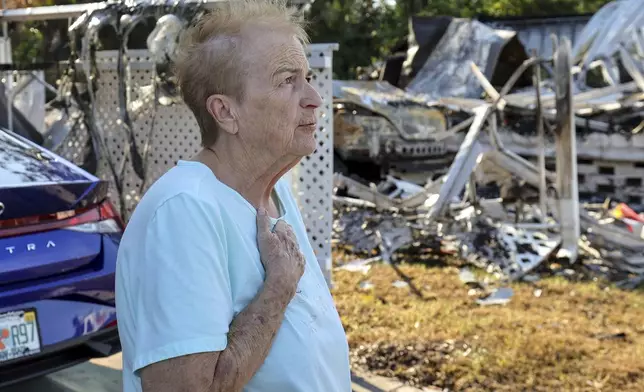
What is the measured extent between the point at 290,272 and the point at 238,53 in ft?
1.64

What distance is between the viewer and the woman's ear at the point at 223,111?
1.59 metres

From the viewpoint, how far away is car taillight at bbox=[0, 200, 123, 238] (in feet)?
10.9

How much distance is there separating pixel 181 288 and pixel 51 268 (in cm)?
230

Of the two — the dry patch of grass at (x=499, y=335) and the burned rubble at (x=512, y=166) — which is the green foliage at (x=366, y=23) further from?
the dry patch of grass at (x=499, y=335)

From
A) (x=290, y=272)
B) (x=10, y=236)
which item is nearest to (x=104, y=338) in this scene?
(x=10, y=236)

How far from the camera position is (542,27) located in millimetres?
17828

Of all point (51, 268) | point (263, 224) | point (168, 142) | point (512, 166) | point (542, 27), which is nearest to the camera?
point (263, 224)

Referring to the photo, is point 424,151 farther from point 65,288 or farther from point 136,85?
point 65,288

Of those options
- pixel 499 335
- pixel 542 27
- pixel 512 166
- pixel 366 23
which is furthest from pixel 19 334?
pixel 366 23

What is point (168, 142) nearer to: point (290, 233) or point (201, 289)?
point (290, 233)

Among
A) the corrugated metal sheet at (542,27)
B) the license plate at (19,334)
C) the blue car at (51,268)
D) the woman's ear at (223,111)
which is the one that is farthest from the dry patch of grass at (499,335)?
the corrugated metal sheet at (542,27)

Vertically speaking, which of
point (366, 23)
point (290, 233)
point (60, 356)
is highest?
point (366, 23)

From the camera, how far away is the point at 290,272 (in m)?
1.57

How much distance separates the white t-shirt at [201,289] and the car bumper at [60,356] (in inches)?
79.1
